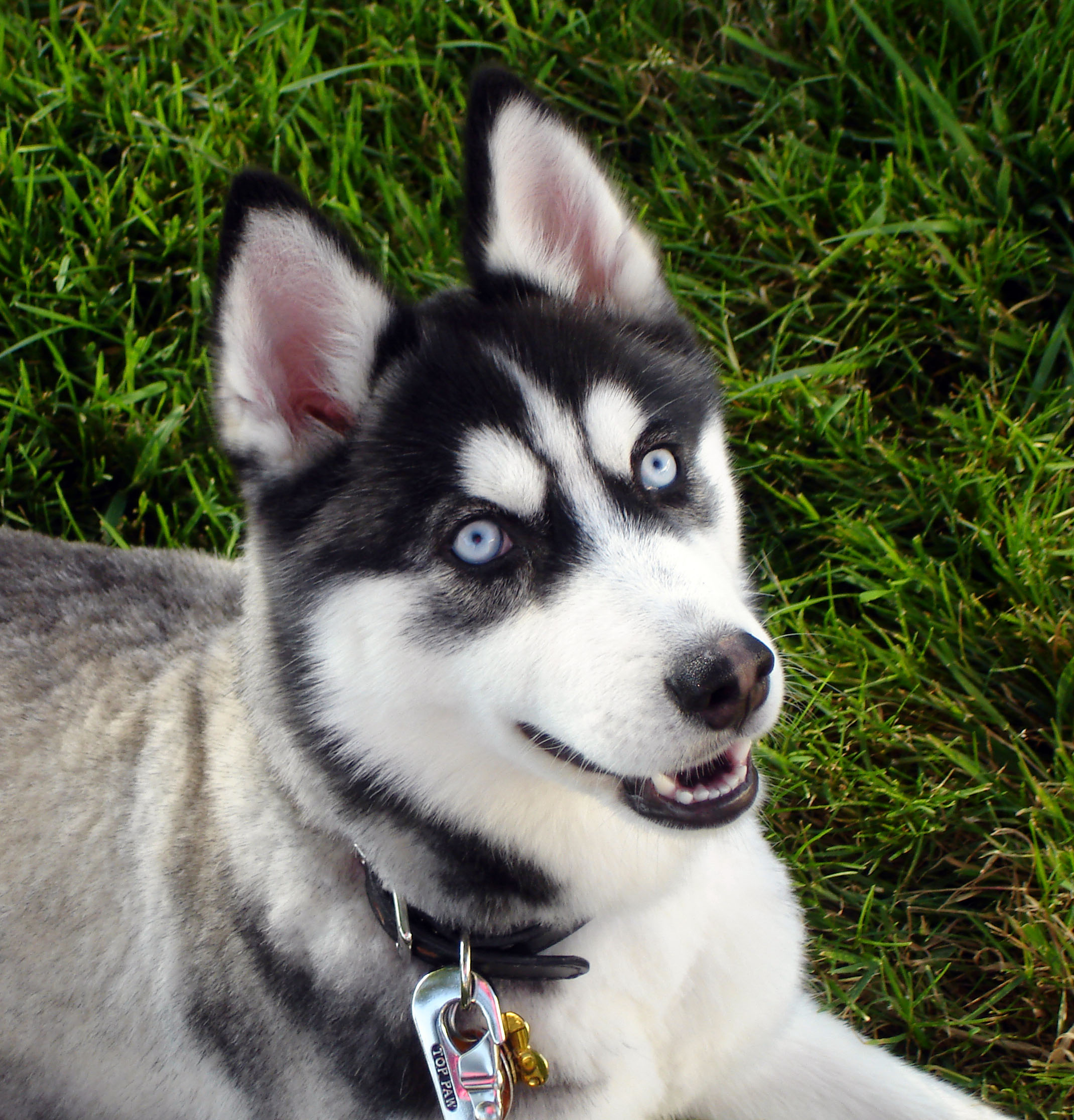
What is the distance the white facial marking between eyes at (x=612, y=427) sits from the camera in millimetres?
2176

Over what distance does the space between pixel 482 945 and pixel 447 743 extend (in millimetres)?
420

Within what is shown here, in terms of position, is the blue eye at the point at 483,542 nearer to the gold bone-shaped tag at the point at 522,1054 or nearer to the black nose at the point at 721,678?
the black nose at the point at 721,678

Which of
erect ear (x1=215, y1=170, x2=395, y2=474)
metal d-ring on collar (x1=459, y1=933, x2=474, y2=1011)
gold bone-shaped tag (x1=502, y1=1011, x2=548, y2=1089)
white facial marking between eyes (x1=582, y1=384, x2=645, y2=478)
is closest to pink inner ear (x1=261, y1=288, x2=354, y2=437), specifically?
erect ear (x1=215, y1=170, x2=395, y2=474)

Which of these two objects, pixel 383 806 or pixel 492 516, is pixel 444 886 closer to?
pixel 383 806

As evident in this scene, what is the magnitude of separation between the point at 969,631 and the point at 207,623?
210cm

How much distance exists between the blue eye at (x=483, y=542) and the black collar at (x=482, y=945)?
680 mm

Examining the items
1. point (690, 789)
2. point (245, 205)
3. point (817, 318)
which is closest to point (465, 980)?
point (690, 789)

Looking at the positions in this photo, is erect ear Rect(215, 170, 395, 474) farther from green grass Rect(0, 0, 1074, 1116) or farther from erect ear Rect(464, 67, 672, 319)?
green grass Rect(0, 0, 1074, 1116)

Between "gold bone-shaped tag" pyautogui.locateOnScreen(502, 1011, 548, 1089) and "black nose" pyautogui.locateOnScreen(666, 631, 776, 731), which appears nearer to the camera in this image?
"black nose" pyautogui.locateOnScreen(666, 631, 776, 731)

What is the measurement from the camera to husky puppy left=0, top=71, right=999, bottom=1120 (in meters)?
2.06

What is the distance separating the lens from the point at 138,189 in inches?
163

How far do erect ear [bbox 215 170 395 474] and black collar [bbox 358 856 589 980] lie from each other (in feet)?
2.93

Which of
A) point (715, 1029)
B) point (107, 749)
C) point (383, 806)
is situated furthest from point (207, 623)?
point (715, 1029)

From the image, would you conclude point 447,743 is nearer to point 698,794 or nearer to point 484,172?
point 698,794
